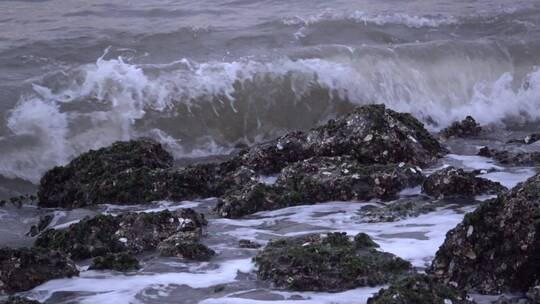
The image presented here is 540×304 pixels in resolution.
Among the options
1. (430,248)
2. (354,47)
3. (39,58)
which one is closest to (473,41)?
(354,47)

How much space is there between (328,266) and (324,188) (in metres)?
2.05

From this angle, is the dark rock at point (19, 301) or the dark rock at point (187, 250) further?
the dark rock at point (187, 250)

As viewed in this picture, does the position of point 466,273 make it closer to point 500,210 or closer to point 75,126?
point 500,210

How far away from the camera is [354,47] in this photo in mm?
12781

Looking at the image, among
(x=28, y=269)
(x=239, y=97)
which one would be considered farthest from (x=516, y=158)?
(x=28, y=269)

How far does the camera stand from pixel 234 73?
1145 centimetres

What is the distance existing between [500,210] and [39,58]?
909 centimetres

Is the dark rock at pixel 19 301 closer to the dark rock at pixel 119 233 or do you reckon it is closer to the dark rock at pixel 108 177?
the dark rock at pixel 119 233

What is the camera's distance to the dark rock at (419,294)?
3.67 m

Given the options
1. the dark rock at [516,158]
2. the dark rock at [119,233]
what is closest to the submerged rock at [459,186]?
the dark rock at [516,158]

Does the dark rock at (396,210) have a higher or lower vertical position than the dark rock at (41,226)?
higher

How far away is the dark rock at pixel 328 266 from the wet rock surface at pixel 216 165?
7.40ft

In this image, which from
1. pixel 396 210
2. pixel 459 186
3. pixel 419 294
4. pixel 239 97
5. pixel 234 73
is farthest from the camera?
pixel 234 73

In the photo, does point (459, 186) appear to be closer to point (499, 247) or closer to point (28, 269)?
point (499, 247)
